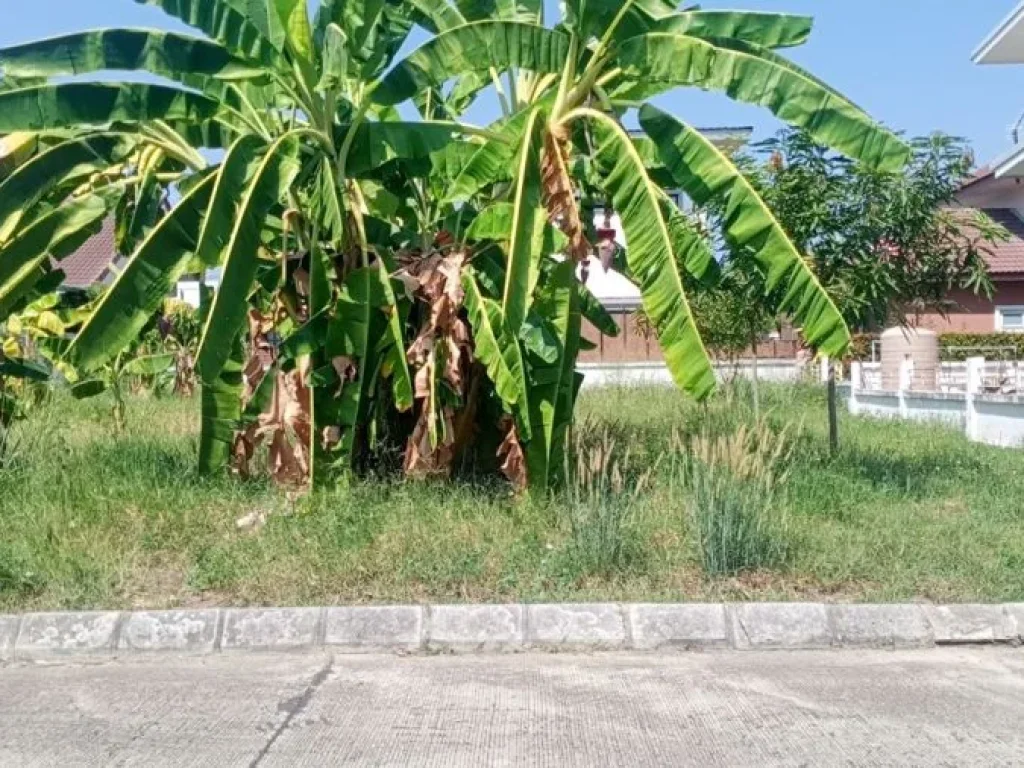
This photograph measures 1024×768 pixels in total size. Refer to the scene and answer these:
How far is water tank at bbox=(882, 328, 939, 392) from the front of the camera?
17.5 metres

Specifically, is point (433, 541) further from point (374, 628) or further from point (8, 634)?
point (8, 634)

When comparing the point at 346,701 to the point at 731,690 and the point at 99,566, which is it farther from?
the point at 99,566

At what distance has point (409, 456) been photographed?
833 cm

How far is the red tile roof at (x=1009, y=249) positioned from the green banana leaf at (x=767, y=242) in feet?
76.4

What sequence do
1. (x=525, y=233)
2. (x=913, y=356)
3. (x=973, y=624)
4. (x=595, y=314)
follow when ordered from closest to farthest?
(x=973, y=624) → (x=525, y=233) → (x=595, y=314) → (x=913, y=356)

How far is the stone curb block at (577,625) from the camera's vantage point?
6.03 m

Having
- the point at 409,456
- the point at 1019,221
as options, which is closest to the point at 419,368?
the point at 409,456

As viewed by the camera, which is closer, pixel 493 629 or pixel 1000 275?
pixel 493 629

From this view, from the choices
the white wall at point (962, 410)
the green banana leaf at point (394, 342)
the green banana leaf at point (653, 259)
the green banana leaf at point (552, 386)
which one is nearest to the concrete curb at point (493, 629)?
the green banana leaf at point (653, 259)

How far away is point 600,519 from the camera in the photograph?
271 inches

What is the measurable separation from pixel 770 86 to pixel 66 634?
219 inches

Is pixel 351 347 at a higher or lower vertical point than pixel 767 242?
lower

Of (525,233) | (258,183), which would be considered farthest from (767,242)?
(258,183)

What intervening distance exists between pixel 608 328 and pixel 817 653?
444cm
